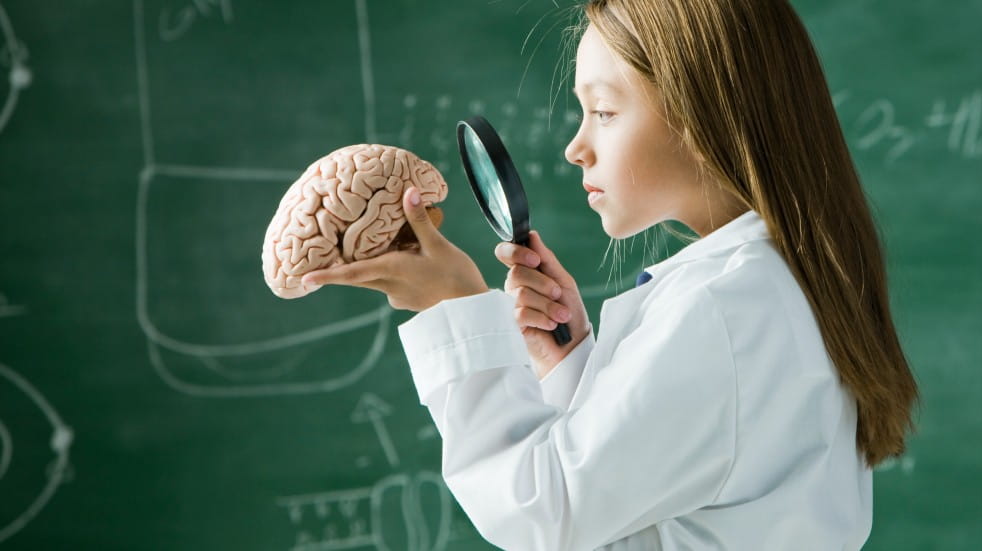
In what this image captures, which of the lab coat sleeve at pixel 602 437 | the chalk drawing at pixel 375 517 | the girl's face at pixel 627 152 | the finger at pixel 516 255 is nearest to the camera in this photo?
the lab coat sleeve at pixel 602 437

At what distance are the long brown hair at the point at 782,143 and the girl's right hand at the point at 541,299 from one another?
0.68 ft

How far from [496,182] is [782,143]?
24 cm

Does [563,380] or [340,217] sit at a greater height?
[340,217]

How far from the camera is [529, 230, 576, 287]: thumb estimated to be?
984 millimetres

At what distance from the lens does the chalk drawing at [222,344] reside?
1674mm

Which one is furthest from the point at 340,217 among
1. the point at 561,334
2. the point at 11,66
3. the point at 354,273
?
the point at 11,66

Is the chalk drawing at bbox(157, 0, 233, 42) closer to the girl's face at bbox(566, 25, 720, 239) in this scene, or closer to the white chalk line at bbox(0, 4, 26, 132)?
the white chalk line at bbox(0, 4, 26, 132)

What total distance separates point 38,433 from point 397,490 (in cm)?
58

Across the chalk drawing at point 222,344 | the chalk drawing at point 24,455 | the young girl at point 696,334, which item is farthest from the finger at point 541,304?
the chalk drawing at point 24,455

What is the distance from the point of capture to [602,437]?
0.72m

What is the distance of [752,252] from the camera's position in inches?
30.8

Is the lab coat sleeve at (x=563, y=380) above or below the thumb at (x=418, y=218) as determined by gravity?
below

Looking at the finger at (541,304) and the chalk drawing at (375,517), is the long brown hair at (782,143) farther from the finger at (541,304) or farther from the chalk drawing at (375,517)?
the chalk drawing at (375,517)

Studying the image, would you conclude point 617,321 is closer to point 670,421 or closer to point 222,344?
point 670,421
